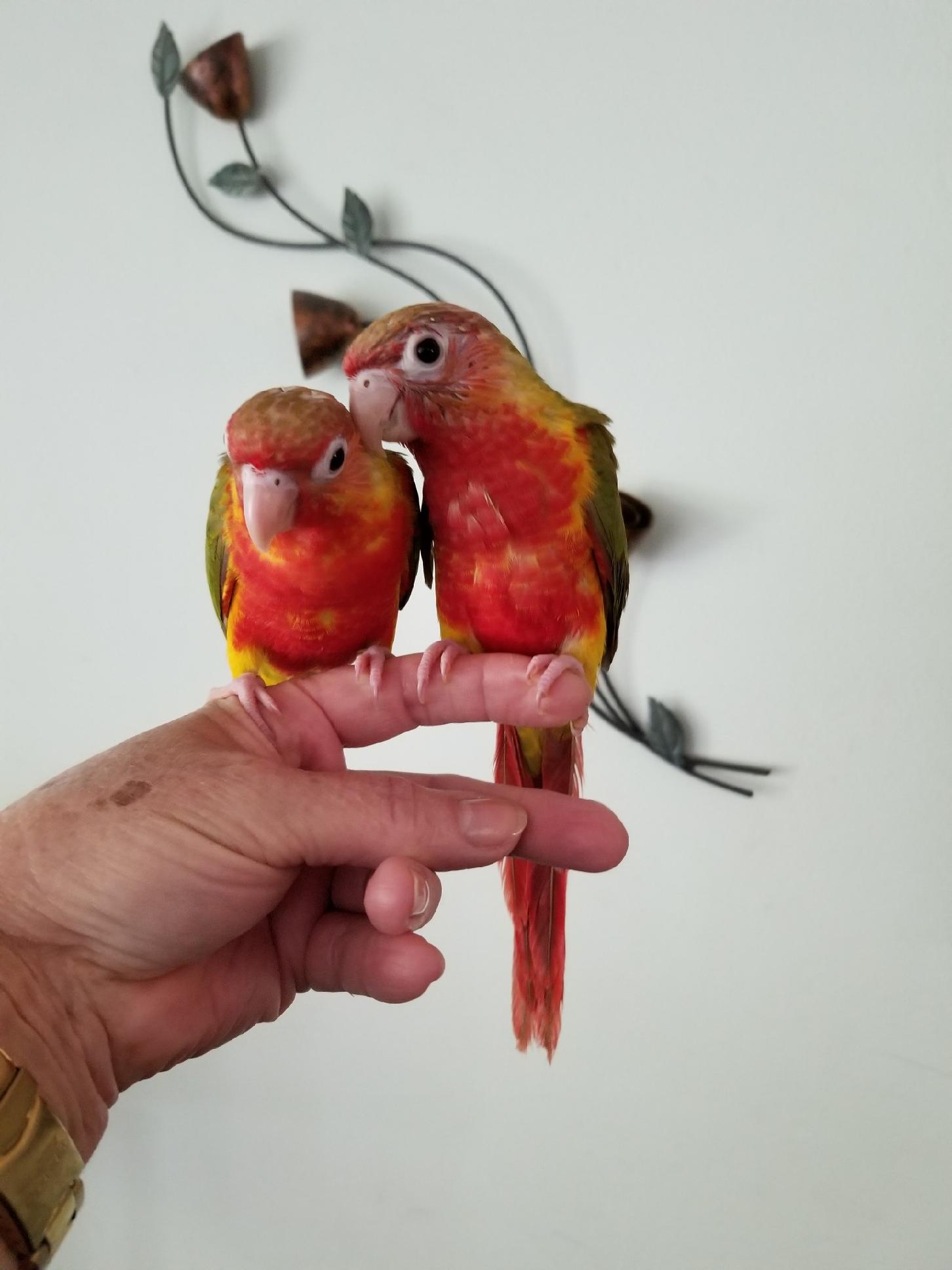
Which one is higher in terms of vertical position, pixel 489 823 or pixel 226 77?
pixel 226 77

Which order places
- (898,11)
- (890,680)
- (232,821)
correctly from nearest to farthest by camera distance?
(232,821) → (898,11) → (890,680)

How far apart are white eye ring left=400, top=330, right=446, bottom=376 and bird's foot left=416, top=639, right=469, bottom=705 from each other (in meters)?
0.21

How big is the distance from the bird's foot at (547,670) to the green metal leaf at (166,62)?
0.97 m

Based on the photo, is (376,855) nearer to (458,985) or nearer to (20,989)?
(20,989)

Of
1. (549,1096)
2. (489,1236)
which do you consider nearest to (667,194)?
(549,1096)

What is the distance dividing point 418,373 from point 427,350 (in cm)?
2

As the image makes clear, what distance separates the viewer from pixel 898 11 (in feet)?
2.64

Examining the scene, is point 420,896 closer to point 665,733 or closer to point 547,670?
point 547,670

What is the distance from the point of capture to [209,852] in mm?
538

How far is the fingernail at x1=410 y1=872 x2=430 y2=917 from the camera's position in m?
0.51

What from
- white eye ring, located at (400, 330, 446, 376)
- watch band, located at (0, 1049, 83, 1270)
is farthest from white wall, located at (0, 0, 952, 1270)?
watch band, located at (0, 1049, 83, 1270)

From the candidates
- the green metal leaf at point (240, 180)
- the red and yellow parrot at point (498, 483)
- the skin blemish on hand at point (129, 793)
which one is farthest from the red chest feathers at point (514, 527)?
the green metal leaf at point (240, 180)

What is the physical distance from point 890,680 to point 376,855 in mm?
700

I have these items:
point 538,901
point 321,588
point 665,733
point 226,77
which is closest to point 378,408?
point 321,588
